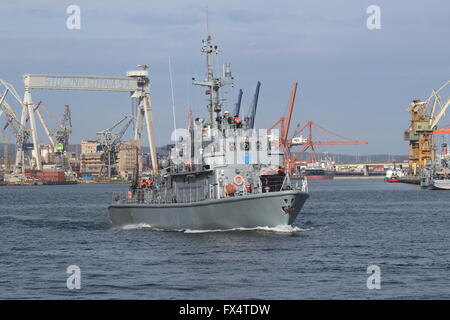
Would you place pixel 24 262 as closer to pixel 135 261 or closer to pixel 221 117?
pixel 135 261

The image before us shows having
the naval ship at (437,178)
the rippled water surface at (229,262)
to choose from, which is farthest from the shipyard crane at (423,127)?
the rippled water surface at (229,262)

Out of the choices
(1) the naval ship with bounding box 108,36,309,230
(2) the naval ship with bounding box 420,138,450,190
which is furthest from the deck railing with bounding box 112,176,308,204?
(2) the naval ship with bounding box 420,138,450,190

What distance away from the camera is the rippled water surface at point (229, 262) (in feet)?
86.7

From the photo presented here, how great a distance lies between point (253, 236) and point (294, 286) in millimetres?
11981

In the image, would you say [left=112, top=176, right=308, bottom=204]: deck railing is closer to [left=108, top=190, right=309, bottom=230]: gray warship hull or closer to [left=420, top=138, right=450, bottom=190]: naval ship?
[left=108, top=190, right=309, bottom=230]: gray warship hull

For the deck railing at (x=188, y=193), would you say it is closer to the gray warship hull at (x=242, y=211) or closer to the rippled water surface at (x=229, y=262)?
the gray warship hull at (x=242, y=211)

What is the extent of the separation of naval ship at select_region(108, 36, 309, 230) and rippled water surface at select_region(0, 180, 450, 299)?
39.1 inches

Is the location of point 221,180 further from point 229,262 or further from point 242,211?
point 229,262

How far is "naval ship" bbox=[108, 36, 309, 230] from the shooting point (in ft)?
131

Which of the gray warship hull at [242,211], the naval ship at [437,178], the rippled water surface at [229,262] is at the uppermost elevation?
the gray warship hull at [242,211]

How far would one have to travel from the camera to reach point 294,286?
1065 inches

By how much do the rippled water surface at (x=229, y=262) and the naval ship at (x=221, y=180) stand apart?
3.26 feet

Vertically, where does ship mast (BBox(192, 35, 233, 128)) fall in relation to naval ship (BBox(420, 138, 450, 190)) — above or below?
above

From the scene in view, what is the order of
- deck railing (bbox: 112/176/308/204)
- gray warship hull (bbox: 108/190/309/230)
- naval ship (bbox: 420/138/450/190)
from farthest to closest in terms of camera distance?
naval ship (bbox: 420/138/450/190)
deck railing (bbox: 112/176/308/204)
gray warship hull (bbox: 108/190/309/230)
